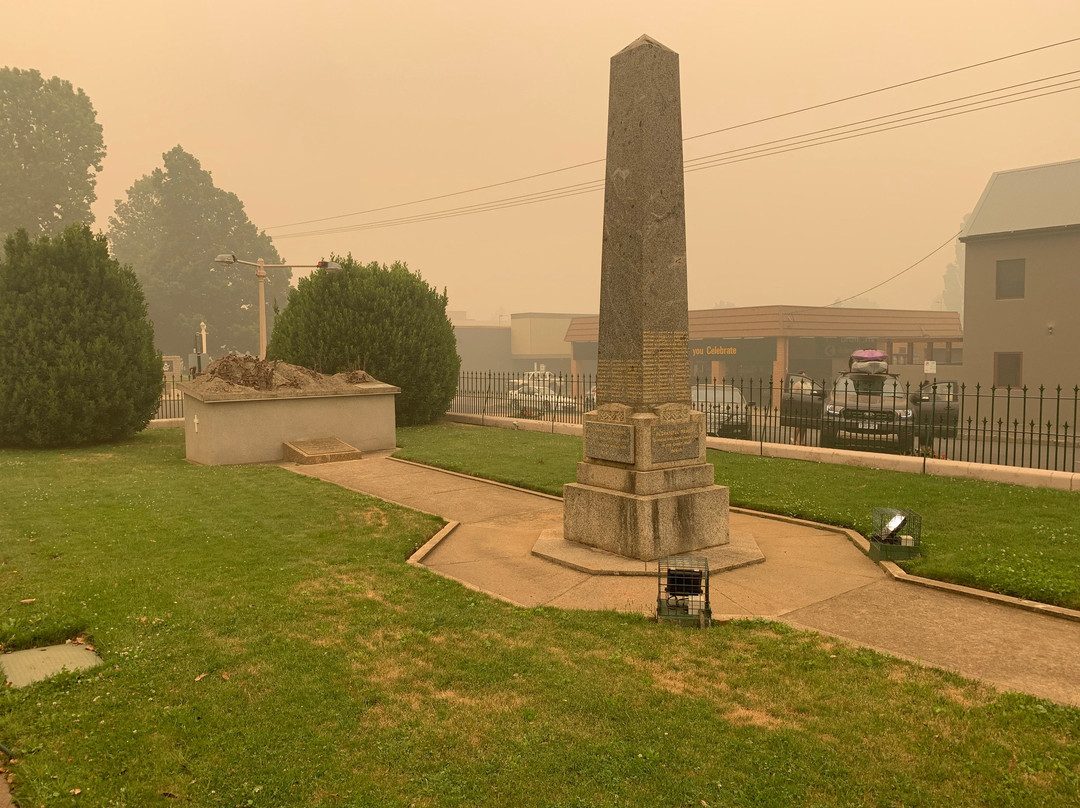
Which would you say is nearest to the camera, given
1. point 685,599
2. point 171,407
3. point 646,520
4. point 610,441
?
point 685,599

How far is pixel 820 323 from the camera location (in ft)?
146

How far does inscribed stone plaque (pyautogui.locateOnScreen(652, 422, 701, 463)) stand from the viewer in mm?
8547

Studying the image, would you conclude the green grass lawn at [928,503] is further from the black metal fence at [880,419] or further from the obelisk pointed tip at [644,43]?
the obelisk pointed tip at [644,43]

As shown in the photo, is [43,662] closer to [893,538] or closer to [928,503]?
[893,538]

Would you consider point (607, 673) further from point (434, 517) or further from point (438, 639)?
point (434, 517)

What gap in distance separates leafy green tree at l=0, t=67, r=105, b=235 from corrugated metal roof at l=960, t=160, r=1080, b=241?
5723cm

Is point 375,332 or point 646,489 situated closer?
point 646,489

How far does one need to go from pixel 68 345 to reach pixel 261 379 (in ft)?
15.7

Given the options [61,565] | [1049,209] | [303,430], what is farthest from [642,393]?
[1049,209]

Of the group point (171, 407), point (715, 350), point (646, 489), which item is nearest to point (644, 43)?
point (646, 489)

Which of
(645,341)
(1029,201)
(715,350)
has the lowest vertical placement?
(645,341)

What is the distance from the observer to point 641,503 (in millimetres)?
8312

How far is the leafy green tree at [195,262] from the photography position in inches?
Result: 2491

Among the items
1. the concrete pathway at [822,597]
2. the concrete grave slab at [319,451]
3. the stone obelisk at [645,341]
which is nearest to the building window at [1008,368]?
the concrete pathway at [822,597]
